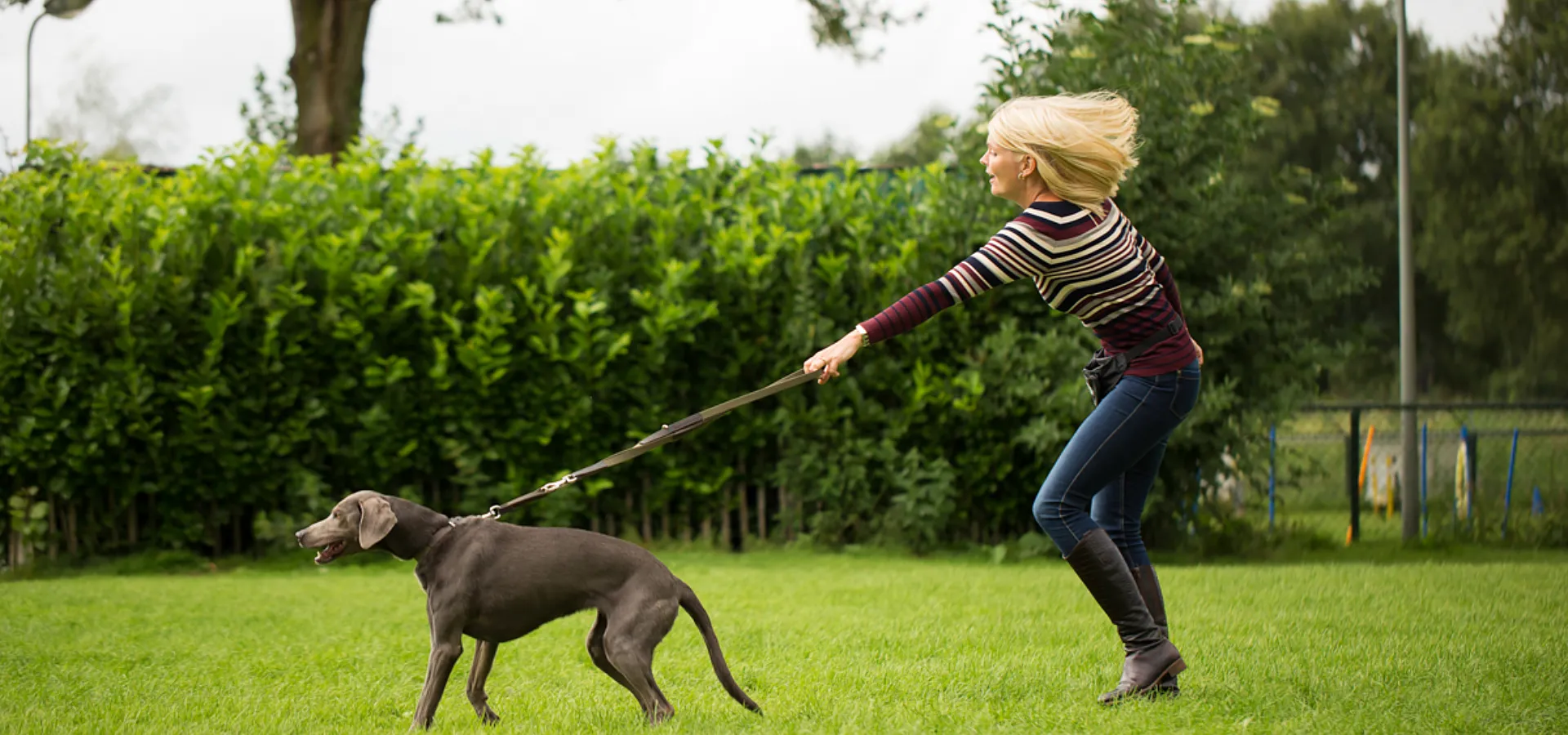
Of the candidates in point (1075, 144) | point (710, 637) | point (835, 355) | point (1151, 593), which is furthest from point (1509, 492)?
point (710, 637)

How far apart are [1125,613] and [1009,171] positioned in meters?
1.60

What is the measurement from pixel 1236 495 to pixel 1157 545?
1.50 metres

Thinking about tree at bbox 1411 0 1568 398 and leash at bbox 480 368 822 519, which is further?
tree at bbox 1411 0 1568 398

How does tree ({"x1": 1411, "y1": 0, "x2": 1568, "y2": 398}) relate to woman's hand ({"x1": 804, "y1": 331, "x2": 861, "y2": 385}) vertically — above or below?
above

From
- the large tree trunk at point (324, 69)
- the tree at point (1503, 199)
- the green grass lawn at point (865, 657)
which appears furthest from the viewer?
the tree at point (1503, 199)

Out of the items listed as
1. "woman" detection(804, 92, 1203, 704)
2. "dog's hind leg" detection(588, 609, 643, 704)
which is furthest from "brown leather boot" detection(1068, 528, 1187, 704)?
"dog's hind leg" detection(588, 609, 643, 704)

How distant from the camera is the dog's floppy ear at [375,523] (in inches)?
164

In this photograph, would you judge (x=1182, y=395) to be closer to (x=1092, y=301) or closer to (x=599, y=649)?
(x=1092, y=301)

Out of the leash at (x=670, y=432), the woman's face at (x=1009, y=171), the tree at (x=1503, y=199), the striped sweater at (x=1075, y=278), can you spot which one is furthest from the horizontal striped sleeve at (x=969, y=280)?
the tree at (x=1503, y=199)

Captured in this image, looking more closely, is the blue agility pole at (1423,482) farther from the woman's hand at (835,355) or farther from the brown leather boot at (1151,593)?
the woman's hand at (835,355)

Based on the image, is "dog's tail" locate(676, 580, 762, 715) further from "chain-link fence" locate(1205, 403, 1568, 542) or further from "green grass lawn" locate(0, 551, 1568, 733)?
"chain-link fence" locate(1205, 403, 1568, 542)

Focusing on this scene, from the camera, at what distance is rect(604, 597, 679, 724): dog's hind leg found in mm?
4105

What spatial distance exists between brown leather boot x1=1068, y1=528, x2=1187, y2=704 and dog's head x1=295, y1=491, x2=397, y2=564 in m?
2.33

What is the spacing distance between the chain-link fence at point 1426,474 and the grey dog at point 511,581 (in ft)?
23.3
